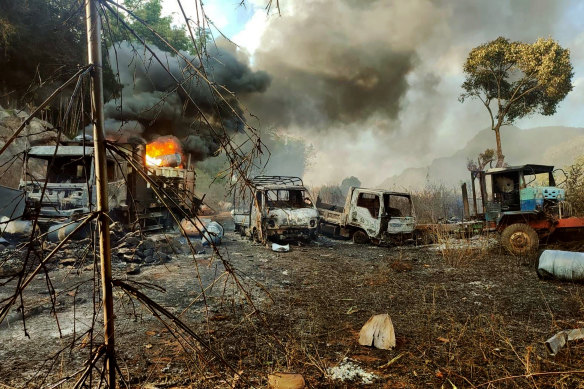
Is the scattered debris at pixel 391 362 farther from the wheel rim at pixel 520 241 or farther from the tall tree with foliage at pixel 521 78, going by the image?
the tall tree with foliage at pixel 521 78

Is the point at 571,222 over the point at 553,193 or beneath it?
beneath

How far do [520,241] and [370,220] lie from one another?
Result: 162 inches

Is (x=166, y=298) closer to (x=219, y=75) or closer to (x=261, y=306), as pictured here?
(x=261, y=306)

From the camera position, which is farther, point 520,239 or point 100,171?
point 520,239

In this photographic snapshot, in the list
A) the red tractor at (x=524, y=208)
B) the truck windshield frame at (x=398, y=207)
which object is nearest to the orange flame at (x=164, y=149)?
the truck windshield frame at (x=398, y=207)

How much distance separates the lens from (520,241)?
8.27 m

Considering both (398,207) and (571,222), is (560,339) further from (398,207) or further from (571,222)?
(398,207)

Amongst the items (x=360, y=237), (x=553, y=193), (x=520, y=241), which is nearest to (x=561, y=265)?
(x=520, y=241)

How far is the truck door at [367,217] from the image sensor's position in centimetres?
1068

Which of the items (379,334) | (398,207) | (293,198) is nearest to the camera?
(379,334)

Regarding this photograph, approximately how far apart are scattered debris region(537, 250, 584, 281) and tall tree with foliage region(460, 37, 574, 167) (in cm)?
1079

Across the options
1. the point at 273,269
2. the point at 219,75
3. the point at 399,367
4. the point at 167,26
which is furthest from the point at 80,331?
the point at 167,26

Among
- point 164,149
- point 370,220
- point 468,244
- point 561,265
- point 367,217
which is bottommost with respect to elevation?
point 561,265

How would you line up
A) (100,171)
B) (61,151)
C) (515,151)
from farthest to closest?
(515,151), (61,151), (100,171)
